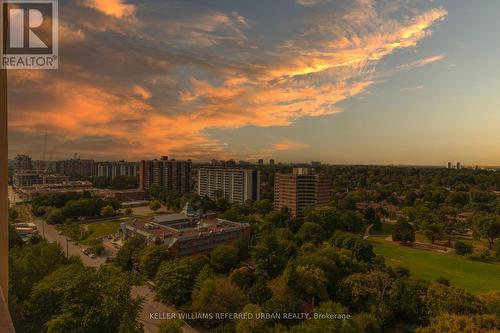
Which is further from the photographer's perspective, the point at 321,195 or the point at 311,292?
the point at 321,195

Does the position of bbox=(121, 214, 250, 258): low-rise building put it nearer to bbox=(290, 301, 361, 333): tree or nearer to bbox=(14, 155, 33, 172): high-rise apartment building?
bbox=(290, 301, 361, 333): tree

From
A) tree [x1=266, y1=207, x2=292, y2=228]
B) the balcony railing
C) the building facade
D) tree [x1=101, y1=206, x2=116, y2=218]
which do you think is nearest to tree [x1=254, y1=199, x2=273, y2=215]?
tree [x1=266, y1=207, x2=292, y2=228]

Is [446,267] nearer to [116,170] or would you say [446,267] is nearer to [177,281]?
[177,281]

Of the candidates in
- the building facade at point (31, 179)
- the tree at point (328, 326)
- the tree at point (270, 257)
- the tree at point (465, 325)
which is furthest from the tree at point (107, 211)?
the tree at point (465, 325)

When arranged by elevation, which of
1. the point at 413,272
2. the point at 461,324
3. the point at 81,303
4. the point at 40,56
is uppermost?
the point at 40,56

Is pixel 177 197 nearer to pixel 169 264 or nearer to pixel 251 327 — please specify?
pixel 169 264

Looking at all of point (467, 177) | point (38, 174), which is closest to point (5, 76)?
point (38, 174)

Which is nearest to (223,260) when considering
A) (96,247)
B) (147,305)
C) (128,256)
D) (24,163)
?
(147,305)

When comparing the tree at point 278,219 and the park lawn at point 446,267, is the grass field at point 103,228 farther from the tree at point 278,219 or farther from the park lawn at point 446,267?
the park lawn at point 446,267
